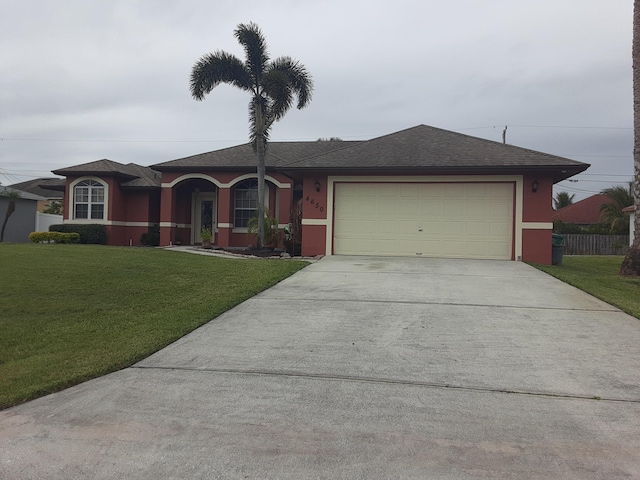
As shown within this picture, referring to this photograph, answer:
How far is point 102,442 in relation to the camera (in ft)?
12.2

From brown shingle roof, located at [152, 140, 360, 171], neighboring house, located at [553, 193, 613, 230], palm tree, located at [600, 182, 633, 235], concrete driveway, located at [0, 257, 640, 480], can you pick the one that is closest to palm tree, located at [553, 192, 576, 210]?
neighboring house, located at [553, 193, 613, 230]

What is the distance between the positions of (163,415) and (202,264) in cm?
850

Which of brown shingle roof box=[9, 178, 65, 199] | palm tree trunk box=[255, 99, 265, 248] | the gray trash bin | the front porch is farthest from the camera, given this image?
brown shingle roof box=[9, 178, 65, 199]

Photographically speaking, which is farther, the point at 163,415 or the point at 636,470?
the point at 163,415

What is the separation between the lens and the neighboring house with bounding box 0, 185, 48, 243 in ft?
78.0

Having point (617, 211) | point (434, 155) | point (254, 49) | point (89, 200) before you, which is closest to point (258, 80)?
point (254, 49)

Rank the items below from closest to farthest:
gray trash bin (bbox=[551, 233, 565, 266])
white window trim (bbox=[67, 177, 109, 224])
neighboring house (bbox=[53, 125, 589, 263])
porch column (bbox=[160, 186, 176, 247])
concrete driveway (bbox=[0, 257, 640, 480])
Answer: concrete driveway (bbox=[0, 257, 640, 480]), neighboring house (bbox=[53, 125, 589, 263]), gray trash bin (bbox=[551, 233, 565, 266]), porch column (bbox=[160, 186, 176, 247]), white window trim (bbox=[67, 177, 109, 224])

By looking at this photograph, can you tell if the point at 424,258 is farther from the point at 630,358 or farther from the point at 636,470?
the point at 636,470

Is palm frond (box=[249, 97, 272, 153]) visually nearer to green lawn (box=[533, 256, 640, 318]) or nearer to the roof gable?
the roof gable

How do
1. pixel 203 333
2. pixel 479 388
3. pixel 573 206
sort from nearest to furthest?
pixel 479 388 → pixel 203 333 → pixel 573 206

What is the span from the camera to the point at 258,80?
17.5 meters

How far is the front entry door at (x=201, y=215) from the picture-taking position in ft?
71.1

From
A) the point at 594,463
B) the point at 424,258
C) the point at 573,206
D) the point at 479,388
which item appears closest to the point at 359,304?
the point at 479,388

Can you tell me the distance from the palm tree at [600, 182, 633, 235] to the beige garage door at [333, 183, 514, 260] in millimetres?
19555
